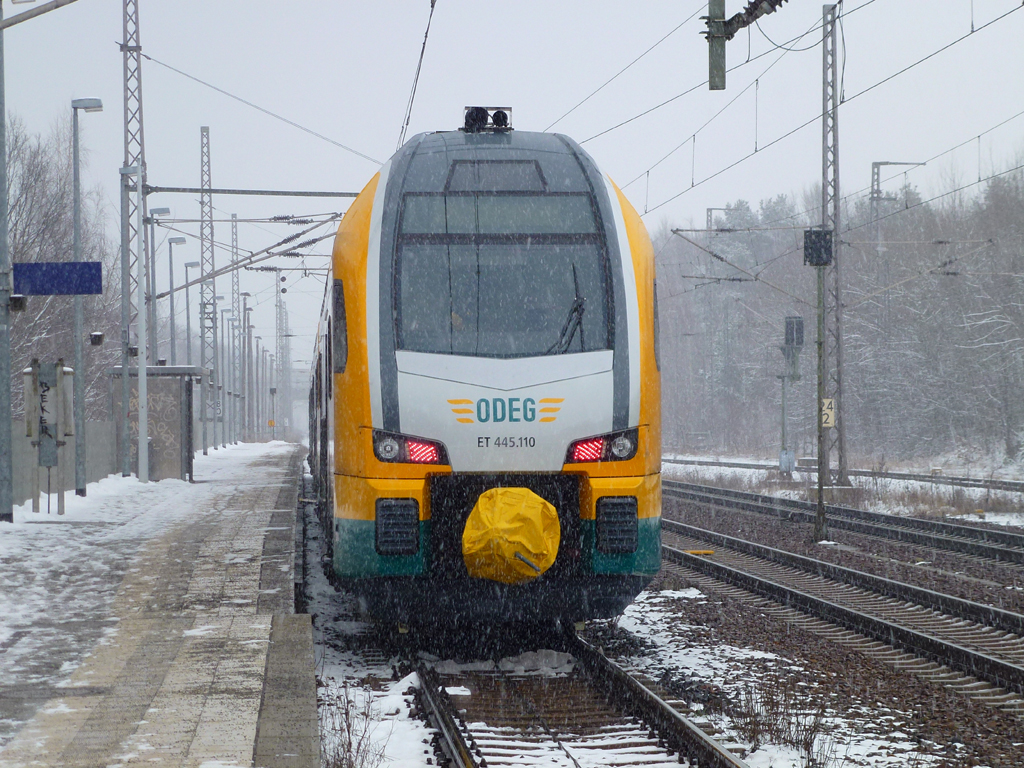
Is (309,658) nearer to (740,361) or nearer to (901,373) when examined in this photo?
(901,373)

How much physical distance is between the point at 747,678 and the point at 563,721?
5.41ft

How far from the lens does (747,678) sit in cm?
718

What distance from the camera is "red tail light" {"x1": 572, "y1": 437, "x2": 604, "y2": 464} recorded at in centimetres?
721

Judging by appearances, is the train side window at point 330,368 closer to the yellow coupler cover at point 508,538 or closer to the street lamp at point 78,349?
the yellow coupler cover at point 508,538

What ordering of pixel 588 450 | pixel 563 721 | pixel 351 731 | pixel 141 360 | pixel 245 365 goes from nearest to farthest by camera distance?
1. pixel 351 731
2. pixel 563 721
3. pixel 588 450
4. pixel 141 360
5. pixel 245 365

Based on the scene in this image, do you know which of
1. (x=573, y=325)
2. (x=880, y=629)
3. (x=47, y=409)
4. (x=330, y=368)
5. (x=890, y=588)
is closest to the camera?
(x=573, y=325)

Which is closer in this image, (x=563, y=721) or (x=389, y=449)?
(x=563, y=721)

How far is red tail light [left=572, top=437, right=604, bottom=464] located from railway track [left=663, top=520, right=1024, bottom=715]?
2605 millimetres

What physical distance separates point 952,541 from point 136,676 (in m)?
11.2

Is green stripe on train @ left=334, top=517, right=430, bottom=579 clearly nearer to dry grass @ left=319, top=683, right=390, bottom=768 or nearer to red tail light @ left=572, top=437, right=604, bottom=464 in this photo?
dry grass @ left=319, top=683, right=390, bottom=768

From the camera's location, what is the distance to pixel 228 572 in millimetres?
10039

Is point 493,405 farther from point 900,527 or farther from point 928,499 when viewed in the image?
point 928,499

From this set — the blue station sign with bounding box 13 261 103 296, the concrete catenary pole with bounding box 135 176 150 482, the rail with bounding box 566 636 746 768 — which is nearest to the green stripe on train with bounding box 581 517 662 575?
the rail with bounding box 566 636 746 768

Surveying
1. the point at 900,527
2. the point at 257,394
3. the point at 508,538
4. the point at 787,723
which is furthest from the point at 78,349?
the point at 257,394
